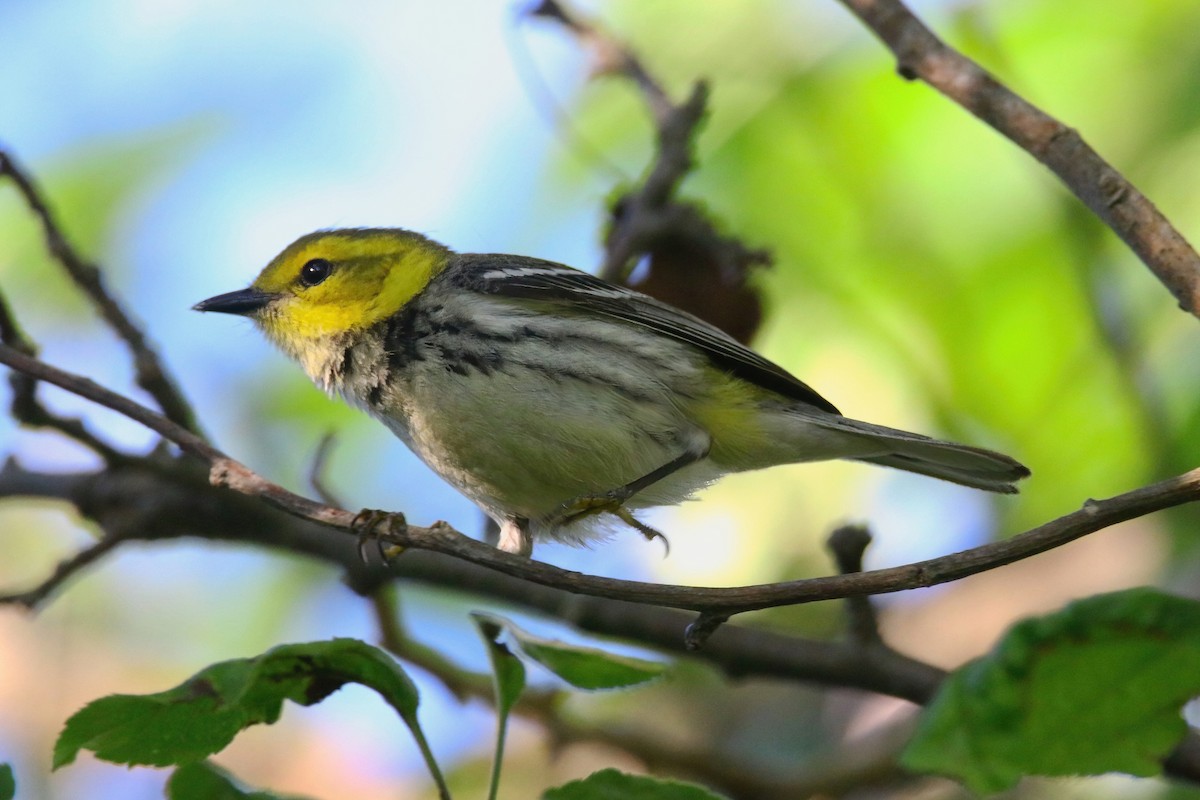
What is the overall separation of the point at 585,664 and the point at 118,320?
199cm

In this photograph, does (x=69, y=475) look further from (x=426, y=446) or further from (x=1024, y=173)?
(x=1024, y=173)

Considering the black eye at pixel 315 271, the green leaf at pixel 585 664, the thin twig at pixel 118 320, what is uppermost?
the black eye at pixel 315 271

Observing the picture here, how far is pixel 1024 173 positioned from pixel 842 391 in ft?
3.74

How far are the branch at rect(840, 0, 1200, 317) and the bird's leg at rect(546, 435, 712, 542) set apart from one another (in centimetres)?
144

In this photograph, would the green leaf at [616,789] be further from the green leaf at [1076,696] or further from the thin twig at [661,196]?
the thin twig at [661,196]

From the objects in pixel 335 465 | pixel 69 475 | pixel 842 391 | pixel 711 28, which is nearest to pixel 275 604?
pixel 335 465

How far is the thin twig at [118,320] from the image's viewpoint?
339 cm

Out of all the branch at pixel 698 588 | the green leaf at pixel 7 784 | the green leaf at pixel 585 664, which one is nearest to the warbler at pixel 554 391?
the branch at pixel 698 588

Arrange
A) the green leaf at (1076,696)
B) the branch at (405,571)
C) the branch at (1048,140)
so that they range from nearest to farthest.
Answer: the green leaf at (1076,696), the branch at (1048,140), the branch at (405,571)

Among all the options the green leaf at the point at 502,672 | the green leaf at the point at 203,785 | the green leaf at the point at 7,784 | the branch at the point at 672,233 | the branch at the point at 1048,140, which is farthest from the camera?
the branch at the point at 672,233

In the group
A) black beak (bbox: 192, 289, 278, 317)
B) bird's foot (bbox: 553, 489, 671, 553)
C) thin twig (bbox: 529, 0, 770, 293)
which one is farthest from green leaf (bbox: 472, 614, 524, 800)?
black beak (bbox: 192, 289, 278, 317)

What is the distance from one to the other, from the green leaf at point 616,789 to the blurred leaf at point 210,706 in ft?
0.99

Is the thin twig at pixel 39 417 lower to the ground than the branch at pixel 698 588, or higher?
higher

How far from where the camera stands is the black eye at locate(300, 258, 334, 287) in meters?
4.77
